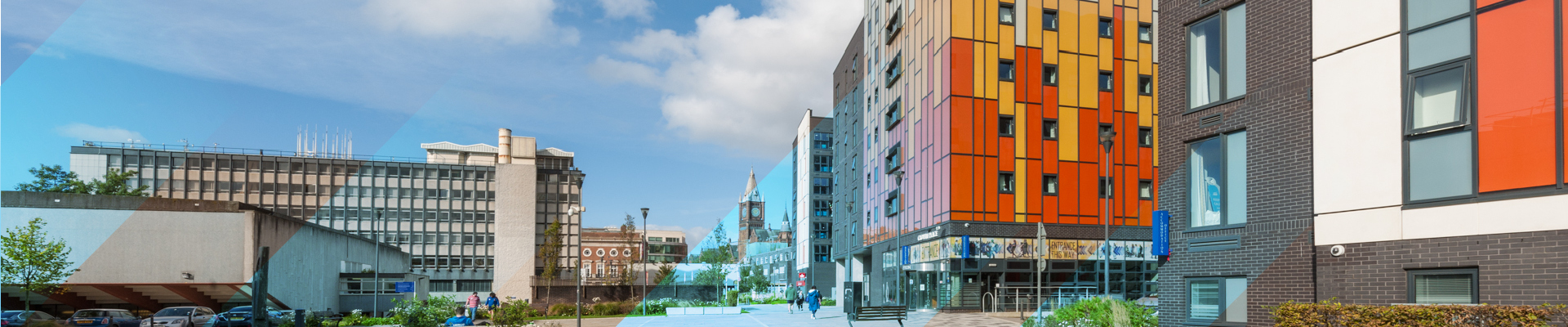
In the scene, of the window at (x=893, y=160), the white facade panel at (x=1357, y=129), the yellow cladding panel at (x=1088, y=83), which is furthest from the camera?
the window at (x=893, y=160)

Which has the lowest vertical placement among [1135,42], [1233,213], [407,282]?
[407,282]

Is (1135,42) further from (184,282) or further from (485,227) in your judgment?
(485,227)

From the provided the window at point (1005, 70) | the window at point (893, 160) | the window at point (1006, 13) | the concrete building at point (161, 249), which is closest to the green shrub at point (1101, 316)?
the window at point (1005, 70)

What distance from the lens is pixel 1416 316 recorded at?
40.5 feet

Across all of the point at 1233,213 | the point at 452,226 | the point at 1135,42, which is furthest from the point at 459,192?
the point at 1233,213

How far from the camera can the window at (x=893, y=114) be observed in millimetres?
53125

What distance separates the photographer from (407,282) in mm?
54500

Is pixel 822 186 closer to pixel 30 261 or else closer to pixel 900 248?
pixel 900 248

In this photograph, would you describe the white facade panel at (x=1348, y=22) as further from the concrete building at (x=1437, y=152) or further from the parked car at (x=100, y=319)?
the parked car at (x=100, y=319)

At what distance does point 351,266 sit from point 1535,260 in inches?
2301

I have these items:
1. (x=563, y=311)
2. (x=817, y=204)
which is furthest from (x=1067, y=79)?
(x=817, y=204)

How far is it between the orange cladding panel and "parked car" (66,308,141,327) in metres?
35.9

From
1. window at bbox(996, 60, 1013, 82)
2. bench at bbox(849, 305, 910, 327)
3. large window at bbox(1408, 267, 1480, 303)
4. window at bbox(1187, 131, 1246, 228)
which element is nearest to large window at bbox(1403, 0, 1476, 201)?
large window at bbox(1408, 267, 1480, 303)

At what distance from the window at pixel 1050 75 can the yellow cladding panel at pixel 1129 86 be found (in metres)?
3.54
